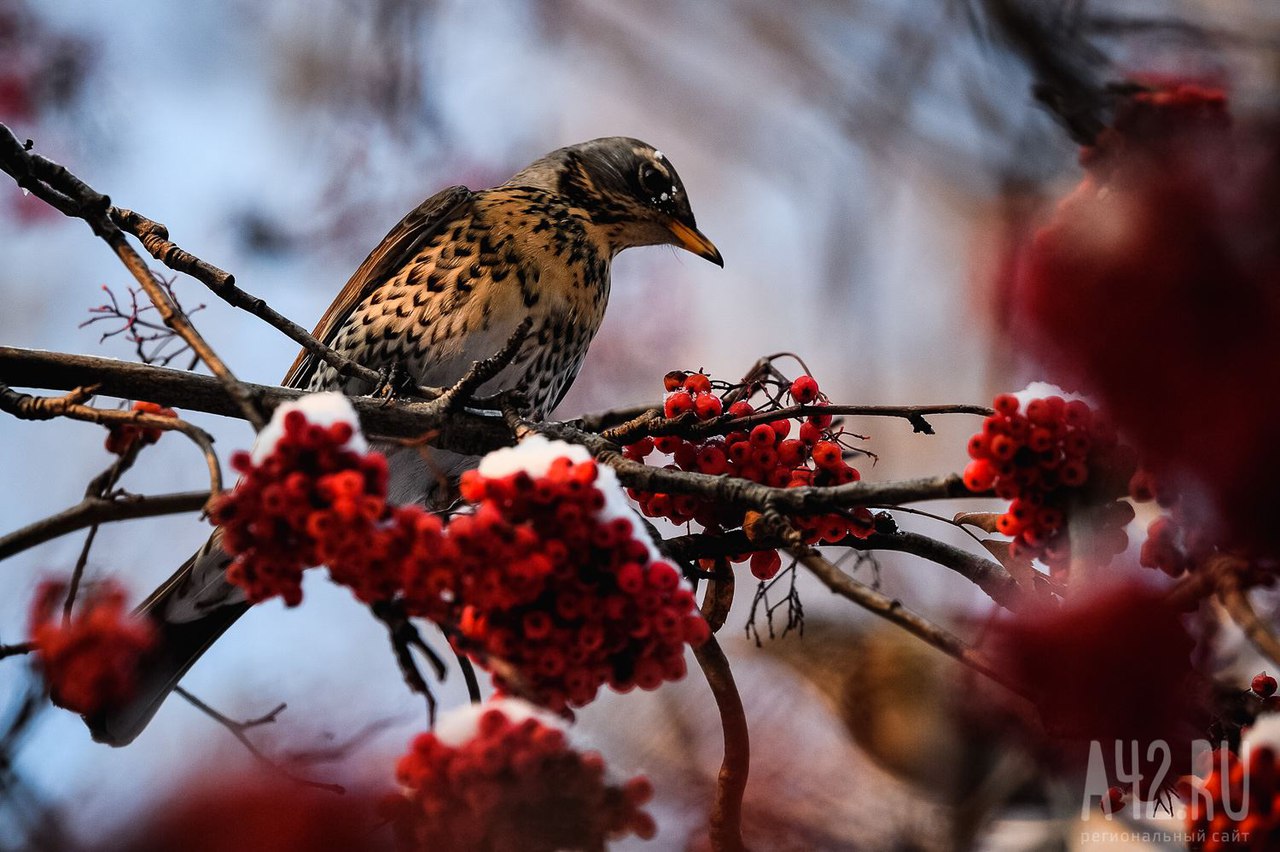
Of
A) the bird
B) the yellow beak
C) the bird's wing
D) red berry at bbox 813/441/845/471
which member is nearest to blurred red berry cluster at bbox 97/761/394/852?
red berry at bbox 813/441/845/471

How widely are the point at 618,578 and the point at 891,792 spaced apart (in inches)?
74.5

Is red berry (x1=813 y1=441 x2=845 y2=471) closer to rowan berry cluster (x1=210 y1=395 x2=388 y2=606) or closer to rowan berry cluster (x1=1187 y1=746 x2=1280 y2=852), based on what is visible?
rowan berry cluster (x1=1187 y1=746 x2=1280 y2=852)

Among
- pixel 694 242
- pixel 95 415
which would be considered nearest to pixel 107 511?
pixel 95 415

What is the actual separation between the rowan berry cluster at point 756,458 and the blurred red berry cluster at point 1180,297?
1.04ft

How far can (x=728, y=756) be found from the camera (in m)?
1.27

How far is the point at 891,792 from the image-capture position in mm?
2678

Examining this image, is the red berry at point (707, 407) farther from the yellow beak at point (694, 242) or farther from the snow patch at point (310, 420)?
the yellow beak at point (694, 242)

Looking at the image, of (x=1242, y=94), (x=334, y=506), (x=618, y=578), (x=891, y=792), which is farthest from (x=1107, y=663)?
(x=891, y=792)

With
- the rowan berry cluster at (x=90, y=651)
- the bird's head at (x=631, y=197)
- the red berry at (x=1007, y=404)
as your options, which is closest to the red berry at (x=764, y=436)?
the red berry at (x=1007, y=404)

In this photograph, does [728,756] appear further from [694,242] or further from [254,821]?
[694,242]

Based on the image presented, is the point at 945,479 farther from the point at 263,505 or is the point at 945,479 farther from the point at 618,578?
the point at 263,505

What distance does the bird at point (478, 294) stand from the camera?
2150 mm

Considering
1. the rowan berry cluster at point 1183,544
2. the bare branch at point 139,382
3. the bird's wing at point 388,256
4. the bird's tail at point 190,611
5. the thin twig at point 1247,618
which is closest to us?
the thin twig at point 1247,618

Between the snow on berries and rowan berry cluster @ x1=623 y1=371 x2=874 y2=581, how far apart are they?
40 centimetres
